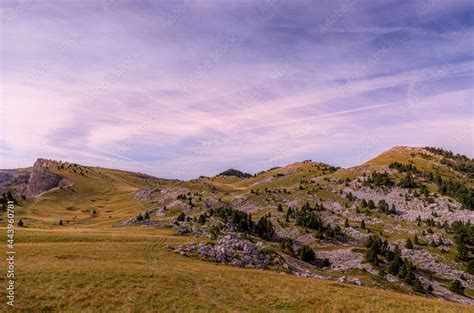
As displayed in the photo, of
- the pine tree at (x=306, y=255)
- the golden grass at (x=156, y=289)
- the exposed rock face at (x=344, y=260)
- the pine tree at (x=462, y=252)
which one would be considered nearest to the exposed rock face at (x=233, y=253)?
the golden grass at (x=156, y=289)

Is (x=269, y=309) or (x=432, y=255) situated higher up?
(x=269, y=309)

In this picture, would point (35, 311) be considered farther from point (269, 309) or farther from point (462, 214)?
point (462, 214)

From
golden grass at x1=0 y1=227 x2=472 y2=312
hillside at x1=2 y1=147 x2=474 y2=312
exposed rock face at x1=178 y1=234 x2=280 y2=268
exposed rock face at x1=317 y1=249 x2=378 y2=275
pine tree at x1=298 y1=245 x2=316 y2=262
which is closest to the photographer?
golden grass at x1=0 y1=227 x2=472 y2=312

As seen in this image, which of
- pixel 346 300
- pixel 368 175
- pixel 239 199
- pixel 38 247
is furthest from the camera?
pixel 368 175

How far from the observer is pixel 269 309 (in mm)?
33438

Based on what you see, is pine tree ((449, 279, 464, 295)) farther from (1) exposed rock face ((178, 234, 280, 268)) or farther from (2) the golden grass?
(2) the golden grass

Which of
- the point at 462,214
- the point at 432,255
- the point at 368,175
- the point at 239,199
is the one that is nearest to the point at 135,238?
the point at 432,255

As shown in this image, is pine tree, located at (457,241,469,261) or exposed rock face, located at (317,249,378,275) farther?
pine tree, located at (457,241,469,261)

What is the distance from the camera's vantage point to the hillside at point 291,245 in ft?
127

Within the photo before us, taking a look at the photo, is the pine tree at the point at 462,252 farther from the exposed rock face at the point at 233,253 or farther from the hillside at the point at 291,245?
the exposed rock face at the point at 233,253

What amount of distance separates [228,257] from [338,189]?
444 feet

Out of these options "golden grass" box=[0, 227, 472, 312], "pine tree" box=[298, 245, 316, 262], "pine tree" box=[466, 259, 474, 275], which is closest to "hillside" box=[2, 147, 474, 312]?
"golden grass" box=[0, 227, 472, 312]

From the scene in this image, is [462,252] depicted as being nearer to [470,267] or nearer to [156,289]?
[470,267]

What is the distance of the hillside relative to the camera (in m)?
38.7
